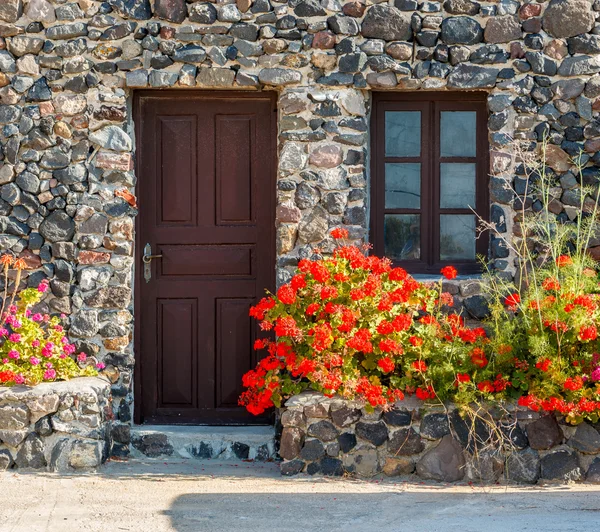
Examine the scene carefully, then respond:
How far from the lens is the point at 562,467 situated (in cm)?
526

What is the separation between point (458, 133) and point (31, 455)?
3405mm

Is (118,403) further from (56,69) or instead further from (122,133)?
(56,69)

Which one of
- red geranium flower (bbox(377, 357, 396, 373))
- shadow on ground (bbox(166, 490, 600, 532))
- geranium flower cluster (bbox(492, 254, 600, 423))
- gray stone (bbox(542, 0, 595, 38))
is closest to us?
shadow on ground (bbox(166, 490, 600, 532))

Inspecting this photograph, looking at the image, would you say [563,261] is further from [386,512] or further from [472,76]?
[386,512]

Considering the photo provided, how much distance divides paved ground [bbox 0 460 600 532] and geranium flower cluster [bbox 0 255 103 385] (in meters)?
0.61

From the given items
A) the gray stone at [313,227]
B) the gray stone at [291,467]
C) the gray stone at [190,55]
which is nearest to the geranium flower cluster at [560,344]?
the gray stone at [313,227]

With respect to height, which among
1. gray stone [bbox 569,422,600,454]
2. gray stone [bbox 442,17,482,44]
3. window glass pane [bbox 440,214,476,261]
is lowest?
gray stone [bbox 569,422,600,454]

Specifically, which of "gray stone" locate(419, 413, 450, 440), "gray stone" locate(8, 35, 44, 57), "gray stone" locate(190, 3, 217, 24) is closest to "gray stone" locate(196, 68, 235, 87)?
"gray stone" locate(190, 3, 217, 24)

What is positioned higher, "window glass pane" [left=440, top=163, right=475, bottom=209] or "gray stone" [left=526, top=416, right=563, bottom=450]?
"window glass pane" [left=440, top=163, right=475, bottom=209]

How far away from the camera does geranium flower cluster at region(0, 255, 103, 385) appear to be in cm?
562

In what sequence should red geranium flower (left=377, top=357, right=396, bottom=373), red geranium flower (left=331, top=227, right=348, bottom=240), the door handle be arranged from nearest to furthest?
red geranium flower (left=377, top=357, right=396, bottom=373) < red geranium flower (left=331, top=227, right=348, bottom=240) < the door handle

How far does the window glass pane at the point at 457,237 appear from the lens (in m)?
6.31

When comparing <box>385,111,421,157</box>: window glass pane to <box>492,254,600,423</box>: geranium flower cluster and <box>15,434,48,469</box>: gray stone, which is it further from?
<box>15,434,48,469</box>: gray stone

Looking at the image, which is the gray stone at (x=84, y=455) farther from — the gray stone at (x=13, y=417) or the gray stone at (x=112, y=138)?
the gray stone at (x=112, y=138)
